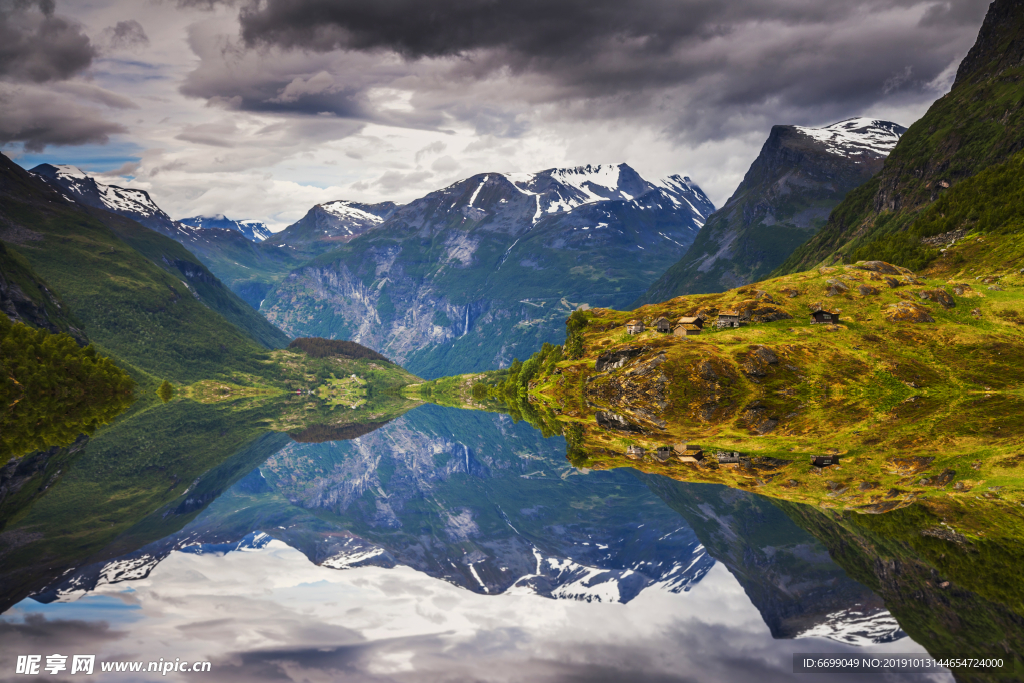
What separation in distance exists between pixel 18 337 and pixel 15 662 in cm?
19195

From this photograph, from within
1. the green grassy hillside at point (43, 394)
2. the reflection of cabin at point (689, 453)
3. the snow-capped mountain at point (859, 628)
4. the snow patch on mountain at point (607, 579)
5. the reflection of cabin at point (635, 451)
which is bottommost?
the reflection of cabin at point (635, 451)

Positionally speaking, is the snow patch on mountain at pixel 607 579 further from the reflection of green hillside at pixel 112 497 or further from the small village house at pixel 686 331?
the small village house at pixel 686 331

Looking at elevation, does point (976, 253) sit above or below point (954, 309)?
above

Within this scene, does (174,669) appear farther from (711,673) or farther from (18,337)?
(18,337)

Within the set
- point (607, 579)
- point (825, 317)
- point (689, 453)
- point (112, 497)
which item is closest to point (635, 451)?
point (689, 453)

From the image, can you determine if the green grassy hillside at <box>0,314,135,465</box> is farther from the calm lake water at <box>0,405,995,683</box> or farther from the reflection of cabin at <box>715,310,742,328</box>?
the reflection of cabin at <box>715,310,742,328</box>

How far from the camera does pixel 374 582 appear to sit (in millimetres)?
42375

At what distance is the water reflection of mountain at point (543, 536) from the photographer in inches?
1497

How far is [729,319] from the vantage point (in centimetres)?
12781

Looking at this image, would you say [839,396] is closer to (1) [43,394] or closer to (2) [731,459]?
(2) [731,459]

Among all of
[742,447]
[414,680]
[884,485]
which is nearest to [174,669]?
[414,680]

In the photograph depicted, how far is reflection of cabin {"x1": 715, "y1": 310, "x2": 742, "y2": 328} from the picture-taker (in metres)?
127

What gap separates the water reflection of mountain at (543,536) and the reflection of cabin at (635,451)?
4.81 meters

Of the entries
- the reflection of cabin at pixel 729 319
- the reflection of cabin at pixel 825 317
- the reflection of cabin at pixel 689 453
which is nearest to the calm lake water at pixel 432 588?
the reflection of cabin at pixel 689 453
